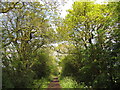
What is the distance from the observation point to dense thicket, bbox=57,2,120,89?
5.88 meters

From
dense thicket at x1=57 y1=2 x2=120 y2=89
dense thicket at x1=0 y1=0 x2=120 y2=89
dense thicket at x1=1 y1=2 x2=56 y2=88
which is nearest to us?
dense thicket at x1=1 y1=2 x2=56 y2=88


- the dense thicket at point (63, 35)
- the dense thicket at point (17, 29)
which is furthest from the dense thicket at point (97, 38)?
the dense thicket at point (17, 29)

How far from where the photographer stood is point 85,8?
8.81m

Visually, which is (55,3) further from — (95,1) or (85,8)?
(95,1)

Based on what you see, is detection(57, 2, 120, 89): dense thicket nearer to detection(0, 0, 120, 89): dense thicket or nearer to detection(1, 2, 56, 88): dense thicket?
detection(0, 0, 120, 89): dense thicket

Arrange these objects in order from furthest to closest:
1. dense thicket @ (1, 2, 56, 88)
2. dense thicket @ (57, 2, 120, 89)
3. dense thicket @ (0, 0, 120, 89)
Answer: dense thicket @ (57, 2, 120, 89), dense thicket @ (0, 0, 120, 89), dense thicket @ (1, 2, 56, 88)

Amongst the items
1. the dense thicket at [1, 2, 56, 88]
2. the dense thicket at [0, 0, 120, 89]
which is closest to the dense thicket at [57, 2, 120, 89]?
the dense thicket at [0, 0, 120, 89]

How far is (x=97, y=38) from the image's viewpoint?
7.09 metres

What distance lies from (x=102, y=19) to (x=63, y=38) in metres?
2.93

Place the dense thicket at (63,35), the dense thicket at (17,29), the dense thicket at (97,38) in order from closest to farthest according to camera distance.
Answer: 1. the dense thicket at (17,29)
2. the dense thicket at (63,35)
3. the dense thicket at (97,38)

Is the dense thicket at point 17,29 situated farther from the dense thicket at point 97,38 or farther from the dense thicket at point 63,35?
the dense thicket at point 97,38

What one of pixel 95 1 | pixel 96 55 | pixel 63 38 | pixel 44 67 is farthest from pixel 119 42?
pixel 44 67

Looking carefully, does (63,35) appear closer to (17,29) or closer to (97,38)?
(97,38)

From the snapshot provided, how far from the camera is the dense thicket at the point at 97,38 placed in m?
5.88
